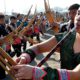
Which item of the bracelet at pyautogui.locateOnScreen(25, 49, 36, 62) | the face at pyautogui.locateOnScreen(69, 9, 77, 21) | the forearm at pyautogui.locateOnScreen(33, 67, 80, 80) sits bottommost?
the face at pyautogui.locateOnScreen(69, 9, 77, 21)

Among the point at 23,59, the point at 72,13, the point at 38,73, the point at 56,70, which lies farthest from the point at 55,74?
the point at 72,13

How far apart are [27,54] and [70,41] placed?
0.47m

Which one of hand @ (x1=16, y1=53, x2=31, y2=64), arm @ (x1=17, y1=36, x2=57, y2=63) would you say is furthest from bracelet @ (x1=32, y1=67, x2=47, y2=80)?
arm @ (x1=17, y1=36, x2=57, y2=63)

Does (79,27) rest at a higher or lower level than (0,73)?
higher

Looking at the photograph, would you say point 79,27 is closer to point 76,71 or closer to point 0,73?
point 76,71

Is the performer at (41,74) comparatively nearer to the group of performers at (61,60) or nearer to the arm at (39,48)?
the group of performers at (61,60)

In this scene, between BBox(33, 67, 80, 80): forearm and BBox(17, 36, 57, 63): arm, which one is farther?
BBox(17, 36, 57, 63): arm

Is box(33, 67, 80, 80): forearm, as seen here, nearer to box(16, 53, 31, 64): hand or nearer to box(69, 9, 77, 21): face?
box(16, 53, 31, 64): hand

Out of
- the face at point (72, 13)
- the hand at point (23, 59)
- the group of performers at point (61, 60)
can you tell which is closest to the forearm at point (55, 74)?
the group of performers at point (61, 60)

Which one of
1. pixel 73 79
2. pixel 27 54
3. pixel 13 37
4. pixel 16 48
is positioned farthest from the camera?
pixel 16 48

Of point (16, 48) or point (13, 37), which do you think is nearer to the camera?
point (13, 37)

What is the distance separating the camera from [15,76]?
2.35 metres

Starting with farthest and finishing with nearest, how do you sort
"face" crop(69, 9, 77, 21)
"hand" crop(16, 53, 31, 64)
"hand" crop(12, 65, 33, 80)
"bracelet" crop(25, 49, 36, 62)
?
"face" crop(69, 9, 77, 21) < "bracelet" crop(25, 49, 36, 62) < "hand" crop(16, 53, 31, 64) < "hand" crop(12, 65, 33, 80)

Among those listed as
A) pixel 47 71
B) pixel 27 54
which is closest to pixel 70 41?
pixel 27 54
